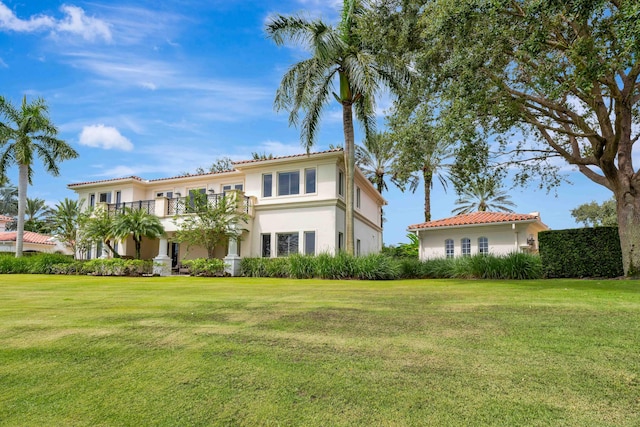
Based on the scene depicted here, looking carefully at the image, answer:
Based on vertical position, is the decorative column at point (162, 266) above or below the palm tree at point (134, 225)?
below

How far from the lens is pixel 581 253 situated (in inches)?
695

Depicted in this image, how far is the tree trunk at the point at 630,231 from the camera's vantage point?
50.4 feet

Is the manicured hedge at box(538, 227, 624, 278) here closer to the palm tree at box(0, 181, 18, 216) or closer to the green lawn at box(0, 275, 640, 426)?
the green lawn at box(0, 275, 640, 426)

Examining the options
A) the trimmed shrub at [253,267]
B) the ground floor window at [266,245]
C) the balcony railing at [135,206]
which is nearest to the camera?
the trimmed shrub at [253,267]

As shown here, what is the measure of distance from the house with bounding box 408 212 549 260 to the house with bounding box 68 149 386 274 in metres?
4.91

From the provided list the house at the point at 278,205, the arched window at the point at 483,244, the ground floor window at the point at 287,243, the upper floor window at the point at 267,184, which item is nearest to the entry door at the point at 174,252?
the house at the point at 278,205

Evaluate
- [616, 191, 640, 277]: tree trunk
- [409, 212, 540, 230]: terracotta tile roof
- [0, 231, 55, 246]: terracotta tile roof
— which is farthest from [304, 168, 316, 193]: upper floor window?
[0, 231, 55, 246]: terracotta tile roof

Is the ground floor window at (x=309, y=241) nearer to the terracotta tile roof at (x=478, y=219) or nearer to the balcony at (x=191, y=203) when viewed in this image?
the balcony at (x=191, y=203)

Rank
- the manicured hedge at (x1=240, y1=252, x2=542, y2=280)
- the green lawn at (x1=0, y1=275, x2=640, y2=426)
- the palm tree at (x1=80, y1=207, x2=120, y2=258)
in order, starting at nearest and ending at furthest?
the green lawn at (x1=0, y1=275, x2=640, y2=426), the manicured hedge at (x1=240, y1=252, x2=542, y2=280), the palm tree at (x1=80, y1=207, x2=120, y2=258)

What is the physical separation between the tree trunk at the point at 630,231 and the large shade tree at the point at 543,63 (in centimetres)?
3

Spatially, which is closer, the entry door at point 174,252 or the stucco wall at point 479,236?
the stucco wall at point 479,236

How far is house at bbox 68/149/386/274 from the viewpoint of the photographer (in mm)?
23672

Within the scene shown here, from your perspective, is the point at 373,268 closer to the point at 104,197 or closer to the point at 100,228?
the point at 100,228

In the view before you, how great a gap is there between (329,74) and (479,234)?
Result: 553 inches
